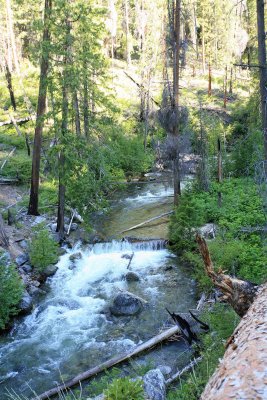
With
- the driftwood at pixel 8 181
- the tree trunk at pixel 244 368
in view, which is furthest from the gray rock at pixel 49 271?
the tree trunk at pixel 244 368

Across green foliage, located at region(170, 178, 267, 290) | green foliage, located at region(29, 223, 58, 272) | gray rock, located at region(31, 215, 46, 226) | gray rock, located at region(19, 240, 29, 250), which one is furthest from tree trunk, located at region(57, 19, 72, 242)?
green foliage, located at region(170, 178, 267, 290)

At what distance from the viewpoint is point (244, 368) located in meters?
3.27

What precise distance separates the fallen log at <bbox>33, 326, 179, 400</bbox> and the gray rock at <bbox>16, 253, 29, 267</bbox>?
201 inches

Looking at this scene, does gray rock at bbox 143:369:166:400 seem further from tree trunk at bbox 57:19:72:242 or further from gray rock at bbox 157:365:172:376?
tree trunk at bbox 57:19:72:242

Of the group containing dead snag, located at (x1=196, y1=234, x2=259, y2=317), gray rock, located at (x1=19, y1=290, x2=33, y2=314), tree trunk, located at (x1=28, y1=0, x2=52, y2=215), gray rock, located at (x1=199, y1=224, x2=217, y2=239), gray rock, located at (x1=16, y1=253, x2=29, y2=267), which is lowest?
gray rock, located at (x1=19, y1=290, x2=33, y2=314)

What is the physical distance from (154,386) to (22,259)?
7139 millimetres

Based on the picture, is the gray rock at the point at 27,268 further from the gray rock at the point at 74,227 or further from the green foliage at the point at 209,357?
the green foliage at the point at 209,357

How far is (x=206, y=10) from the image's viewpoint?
Result: 35375mm

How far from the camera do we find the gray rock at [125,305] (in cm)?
984

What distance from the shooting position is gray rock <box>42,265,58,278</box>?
38.5 ft

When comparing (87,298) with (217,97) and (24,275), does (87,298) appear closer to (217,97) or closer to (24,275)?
(24,275)

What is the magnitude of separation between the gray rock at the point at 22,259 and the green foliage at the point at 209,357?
6576 millimetres

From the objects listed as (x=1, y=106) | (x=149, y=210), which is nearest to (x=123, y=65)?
(x=1, y=106)

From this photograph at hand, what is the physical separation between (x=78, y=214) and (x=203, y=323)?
939 cm
